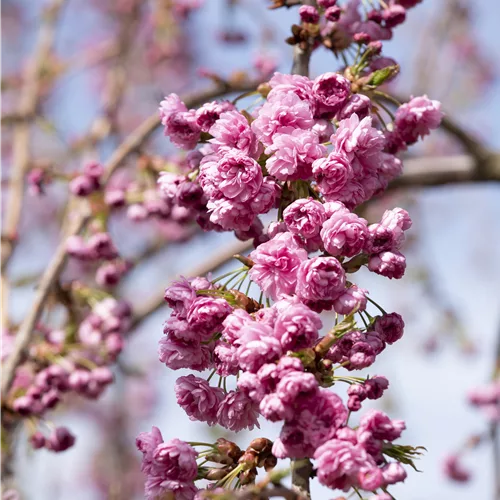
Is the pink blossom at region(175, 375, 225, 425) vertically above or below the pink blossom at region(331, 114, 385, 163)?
below

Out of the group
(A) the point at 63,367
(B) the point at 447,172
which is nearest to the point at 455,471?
(B) the point at 447,172

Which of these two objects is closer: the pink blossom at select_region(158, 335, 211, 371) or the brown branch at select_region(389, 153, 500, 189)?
the pink blossom at select_region(158, 335, 211, 371)

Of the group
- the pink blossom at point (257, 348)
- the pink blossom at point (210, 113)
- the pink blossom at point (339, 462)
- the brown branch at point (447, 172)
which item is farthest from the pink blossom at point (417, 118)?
the brown branch at point (447, 172)

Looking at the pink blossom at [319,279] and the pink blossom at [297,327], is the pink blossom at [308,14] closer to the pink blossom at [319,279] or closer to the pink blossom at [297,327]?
the pink blossom at [319,279]

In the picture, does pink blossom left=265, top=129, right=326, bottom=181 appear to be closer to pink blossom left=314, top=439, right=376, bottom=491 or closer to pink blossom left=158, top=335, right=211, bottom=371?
pink blossom left=158, top=335, right=211, bottom=371

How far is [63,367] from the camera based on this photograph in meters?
3.09

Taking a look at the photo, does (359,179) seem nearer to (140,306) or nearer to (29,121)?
(140,306)

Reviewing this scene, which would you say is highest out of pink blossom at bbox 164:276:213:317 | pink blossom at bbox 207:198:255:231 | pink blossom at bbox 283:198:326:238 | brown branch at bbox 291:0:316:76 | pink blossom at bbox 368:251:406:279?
brown branch at bbox 291:0:316:76

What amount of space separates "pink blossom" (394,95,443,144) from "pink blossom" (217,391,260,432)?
908mm

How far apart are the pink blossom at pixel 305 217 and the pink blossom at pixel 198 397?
16.8 inches

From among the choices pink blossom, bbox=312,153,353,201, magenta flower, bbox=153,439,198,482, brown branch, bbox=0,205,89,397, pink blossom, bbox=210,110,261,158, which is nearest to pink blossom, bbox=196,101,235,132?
pink blossom, bbox=210,110,261,158

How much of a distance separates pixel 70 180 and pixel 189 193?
1.57 metres

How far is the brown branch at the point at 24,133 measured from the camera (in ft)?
13.4

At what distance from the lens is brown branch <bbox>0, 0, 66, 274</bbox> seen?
4.10 meters
